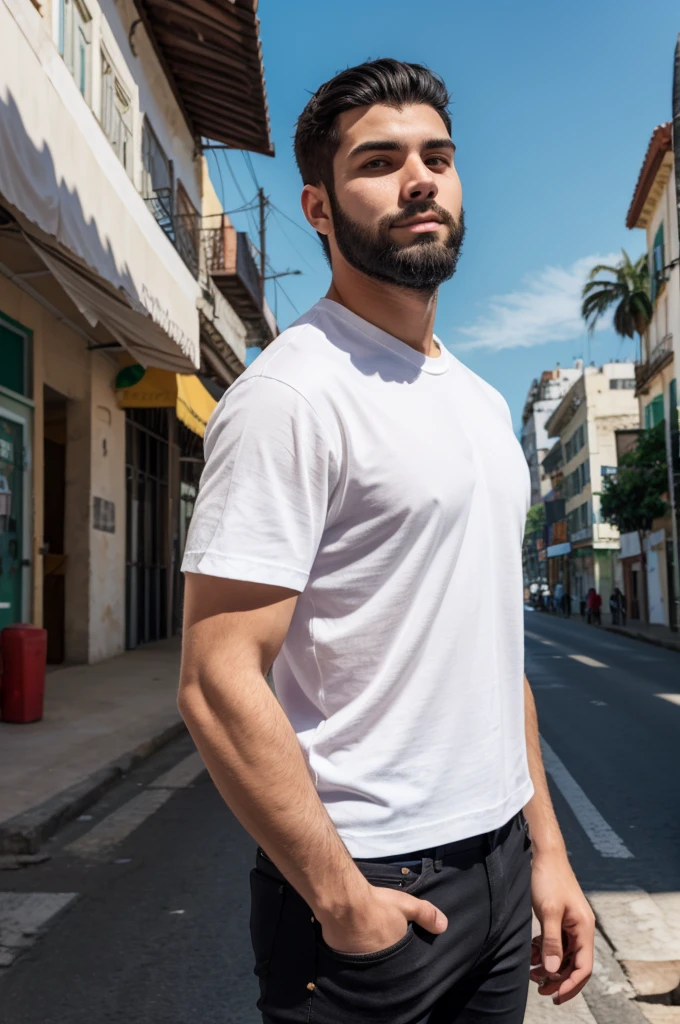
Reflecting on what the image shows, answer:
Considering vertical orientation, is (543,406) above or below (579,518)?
above

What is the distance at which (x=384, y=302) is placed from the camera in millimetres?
1602

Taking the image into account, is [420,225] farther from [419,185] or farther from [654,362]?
[654,362]

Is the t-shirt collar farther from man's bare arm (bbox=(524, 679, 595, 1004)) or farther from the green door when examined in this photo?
the green door

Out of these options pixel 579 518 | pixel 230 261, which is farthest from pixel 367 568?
pixel 579 518

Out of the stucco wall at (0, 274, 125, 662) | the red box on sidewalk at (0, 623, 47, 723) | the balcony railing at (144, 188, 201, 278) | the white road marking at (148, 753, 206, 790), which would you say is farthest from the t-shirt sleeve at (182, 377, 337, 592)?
the balcony railing at (144, 188, 201, 278)

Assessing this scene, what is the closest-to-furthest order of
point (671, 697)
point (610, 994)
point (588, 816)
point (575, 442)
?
point (610, 994) → point (588, 816) → point (671, 697) → point (575, 442)

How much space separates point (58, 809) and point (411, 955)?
4957 mm

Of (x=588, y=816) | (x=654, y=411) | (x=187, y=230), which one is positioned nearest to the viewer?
(x=588, y=816)

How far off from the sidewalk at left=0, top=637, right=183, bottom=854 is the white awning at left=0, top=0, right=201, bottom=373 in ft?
12.1

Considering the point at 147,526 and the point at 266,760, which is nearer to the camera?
the point at 266,760

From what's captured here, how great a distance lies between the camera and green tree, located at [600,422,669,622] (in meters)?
31.7

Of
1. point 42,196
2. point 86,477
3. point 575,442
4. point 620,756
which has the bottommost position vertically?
point 620,756

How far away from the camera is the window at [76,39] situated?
11992 mm

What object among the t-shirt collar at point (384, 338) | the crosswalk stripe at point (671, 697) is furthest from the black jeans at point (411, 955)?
the crosswalk stripe at point (671, 697)
